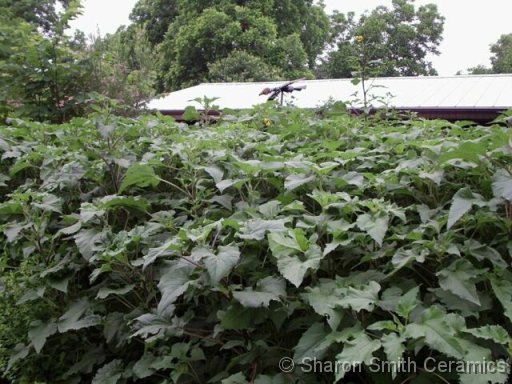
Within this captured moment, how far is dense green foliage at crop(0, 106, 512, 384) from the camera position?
1090 mm

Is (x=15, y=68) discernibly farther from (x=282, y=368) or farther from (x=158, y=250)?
(x=282, y=368)

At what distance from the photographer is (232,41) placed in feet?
58.2

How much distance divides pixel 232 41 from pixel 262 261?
1744 cm

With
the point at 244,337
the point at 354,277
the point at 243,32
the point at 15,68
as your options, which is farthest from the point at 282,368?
the point at 243,32

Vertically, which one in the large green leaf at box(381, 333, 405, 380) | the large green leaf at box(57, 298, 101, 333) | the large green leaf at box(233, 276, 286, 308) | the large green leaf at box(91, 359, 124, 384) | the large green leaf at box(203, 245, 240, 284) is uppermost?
the large green leaf at box(203, 245, 240, 284)

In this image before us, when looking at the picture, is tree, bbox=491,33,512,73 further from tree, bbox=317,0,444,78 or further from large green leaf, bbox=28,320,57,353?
large green leaf, bbox=28,320,57,353

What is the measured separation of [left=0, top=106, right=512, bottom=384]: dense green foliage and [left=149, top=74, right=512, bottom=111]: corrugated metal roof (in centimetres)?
505

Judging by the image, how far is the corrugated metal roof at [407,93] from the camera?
7.73 meters

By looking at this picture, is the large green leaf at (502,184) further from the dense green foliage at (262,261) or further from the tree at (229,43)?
the tree at (229,43)

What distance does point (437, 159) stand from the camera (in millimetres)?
1464

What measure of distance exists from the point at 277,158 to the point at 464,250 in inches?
27.0

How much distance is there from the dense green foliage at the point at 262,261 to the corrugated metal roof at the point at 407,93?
505 cm

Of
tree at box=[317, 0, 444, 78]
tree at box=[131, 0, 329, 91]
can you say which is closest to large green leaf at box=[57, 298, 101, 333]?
tree at box=[131, 0, 329, 91]

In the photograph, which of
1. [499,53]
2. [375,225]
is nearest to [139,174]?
[375,225]
